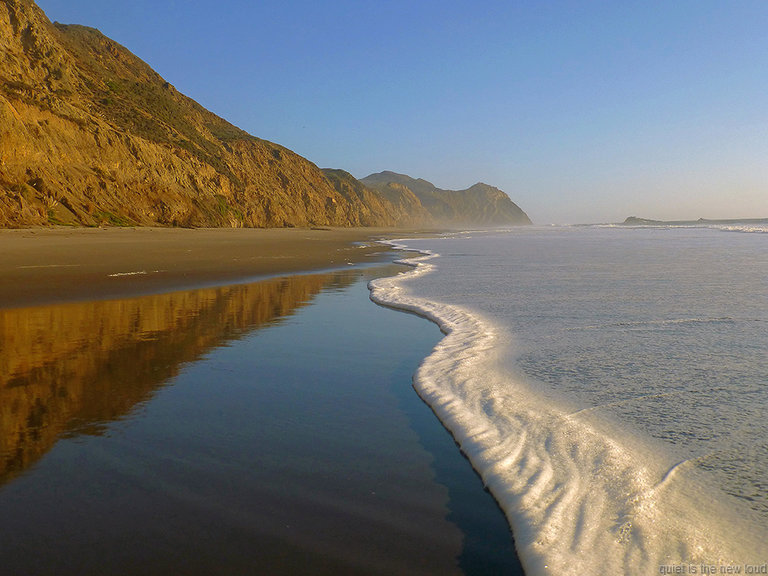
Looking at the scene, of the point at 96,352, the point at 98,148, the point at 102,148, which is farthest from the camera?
the point at 102,148

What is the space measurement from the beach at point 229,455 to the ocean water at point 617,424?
13.0 inches

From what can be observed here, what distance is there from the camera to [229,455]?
3.76m

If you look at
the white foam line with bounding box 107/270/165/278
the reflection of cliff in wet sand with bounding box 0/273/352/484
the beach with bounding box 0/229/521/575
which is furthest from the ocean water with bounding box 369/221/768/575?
the white foam line with bounding box 107/270/165/278

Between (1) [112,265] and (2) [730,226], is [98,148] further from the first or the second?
(2) [730,226]

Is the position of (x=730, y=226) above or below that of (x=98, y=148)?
below

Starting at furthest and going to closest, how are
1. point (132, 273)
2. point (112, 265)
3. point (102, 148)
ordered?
point (102, 148) < point (112, 265) < point (132, 273)

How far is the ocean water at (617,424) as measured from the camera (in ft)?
8.98

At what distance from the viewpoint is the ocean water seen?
2.74m

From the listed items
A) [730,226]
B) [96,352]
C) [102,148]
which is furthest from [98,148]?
[730,226]

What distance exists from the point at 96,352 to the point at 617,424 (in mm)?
6193

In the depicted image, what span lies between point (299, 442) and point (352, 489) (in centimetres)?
86

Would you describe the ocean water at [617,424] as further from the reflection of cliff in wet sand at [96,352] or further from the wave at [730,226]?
the wave at [730,226]

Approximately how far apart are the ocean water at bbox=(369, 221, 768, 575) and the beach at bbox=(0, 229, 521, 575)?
0.33 metres

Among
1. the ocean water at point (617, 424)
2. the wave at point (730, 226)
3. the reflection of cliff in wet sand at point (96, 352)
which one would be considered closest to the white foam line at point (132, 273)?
the reflection of cliff in wet sand at point (96, 352)
